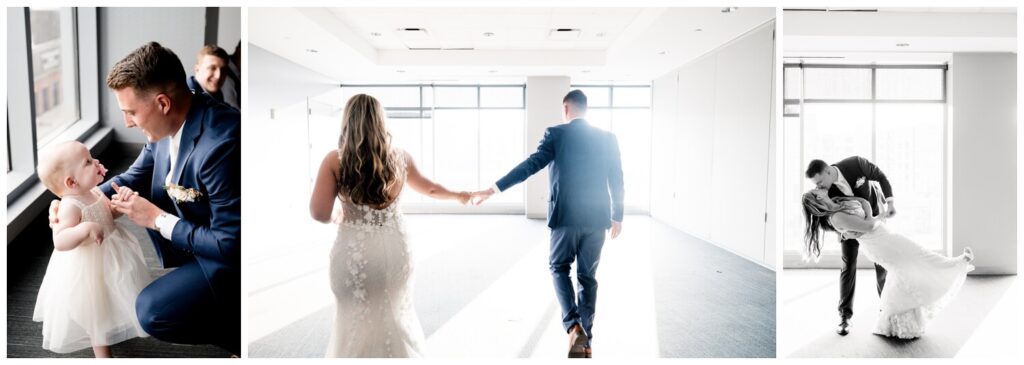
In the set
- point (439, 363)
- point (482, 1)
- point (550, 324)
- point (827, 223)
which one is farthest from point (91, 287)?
point (827, 223)

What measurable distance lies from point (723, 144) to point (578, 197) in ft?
13.9

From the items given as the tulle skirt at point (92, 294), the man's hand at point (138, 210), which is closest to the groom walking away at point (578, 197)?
the man's hand at point (138, 210)

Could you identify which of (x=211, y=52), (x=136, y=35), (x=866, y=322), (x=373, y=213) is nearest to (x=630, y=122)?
(x=866, y=322)

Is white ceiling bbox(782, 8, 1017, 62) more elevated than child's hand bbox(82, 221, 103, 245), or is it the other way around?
white ceiling bbox(782, 8, 1017, 62)

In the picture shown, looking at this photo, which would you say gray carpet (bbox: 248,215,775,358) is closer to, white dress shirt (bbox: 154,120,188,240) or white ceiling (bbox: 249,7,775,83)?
white dress shirt (bbox: 154,120,188,240)

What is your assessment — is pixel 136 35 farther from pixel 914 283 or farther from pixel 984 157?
pixel 984 157

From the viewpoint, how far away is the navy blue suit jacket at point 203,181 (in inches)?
81.0

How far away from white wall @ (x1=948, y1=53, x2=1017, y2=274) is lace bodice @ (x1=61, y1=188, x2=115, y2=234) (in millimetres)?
6629

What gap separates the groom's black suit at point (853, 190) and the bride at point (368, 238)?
2761 mm

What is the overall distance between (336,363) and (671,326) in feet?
6.82

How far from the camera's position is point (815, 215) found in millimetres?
3438

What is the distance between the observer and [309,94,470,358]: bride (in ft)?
7.25

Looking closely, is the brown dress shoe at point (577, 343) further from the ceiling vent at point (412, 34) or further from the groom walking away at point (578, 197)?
the ceiling vent at point (412, 34)

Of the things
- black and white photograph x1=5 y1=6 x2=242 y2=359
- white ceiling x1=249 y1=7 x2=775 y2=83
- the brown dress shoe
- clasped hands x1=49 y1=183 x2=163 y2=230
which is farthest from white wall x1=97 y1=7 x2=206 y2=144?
white ceiling x1=249 y1=7 x2=775 y2=83
